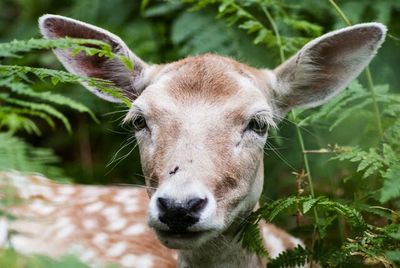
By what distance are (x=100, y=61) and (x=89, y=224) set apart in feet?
4.39

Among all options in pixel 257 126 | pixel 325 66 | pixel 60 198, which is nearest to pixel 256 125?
pixel 257 126

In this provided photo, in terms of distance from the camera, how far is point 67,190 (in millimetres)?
5891

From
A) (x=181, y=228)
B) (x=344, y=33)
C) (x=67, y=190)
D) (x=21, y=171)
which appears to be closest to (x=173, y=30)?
(x=67, y=190)

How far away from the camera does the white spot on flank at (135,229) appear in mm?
5355

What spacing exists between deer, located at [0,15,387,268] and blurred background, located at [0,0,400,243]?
0.47m

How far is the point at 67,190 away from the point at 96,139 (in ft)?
7.18

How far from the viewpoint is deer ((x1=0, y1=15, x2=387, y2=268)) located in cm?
350

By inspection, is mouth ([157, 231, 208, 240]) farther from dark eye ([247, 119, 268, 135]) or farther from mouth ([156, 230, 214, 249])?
dark eye ([247, 119, 268, 135])

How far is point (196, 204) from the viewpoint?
333cm

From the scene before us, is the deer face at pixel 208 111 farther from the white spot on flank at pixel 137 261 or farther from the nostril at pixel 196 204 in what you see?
the white spot on flank at pixel 137 261

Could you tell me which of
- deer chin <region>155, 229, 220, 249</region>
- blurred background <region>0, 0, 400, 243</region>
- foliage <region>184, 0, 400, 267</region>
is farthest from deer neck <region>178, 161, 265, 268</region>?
blurred background <region>0, 0, 400, 243</region>

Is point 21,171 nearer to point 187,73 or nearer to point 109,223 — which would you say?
point 187,73

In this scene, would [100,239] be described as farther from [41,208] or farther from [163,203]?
[163,203]

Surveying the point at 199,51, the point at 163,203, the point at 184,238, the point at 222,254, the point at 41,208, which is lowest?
the point at 41,208
